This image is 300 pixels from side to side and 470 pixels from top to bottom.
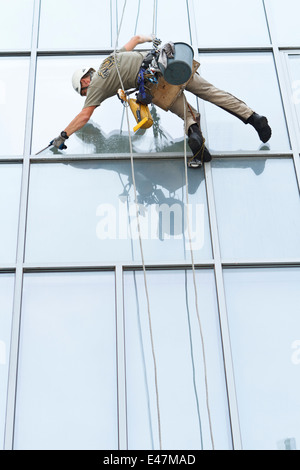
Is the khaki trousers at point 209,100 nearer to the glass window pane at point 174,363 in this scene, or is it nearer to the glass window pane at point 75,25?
the glass window pane at point 75,25

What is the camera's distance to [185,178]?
6.74 metres

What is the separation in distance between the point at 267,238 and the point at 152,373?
62.0 inches

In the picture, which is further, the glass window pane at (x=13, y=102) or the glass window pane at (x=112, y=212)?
the glass window pane at (x=13, y=102)

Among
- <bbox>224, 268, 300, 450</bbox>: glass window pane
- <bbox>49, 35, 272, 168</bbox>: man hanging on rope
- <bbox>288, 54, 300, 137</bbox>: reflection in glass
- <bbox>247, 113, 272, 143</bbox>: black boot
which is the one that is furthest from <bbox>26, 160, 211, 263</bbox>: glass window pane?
<bbox>288, 54, 300, 137</bbox>: reflection in glass

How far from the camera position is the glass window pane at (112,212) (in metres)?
6.29

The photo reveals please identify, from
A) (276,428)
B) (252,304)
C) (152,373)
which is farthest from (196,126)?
(276,428)

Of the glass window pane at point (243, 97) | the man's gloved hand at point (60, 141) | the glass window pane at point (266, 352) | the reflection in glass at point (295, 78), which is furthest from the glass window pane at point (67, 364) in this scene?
the reflection in glass at point (295, 78)

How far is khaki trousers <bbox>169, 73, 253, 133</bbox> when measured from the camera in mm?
6844

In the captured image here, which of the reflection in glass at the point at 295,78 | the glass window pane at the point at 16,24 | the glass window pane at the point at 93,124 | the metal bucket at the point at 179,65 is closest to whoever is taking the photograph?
the metal bucket at the point at 179,65

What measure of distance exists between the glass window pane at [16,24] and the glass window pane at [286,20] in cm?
257

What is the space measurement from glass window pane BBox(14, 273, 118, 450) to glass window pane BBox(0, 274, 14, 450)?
105 mm

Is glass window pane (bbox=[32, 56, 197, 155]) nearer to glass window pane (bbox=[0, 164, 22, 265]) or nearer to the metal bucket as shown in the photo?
glass window pane (bbox=[0, 164, 22, 265])

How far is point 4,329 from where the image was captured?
5.86m

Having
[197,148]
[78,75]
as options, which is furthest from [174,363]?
[78,75]
